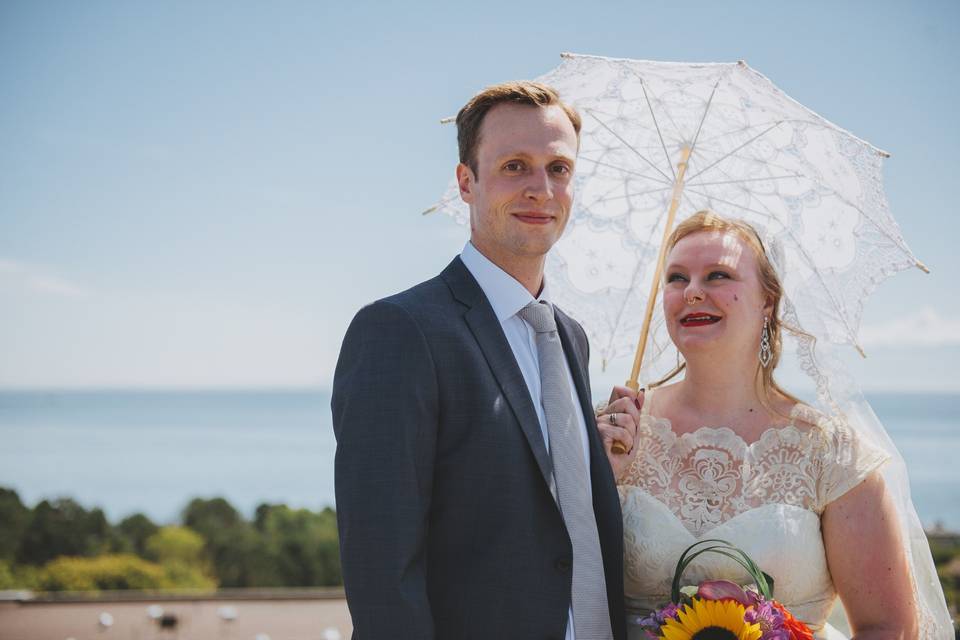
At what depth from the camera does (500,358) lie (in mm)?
2586

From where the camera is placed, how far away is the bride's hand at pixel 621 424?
3.03m

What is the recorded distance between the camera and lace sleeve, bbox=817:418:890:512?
3.06 m

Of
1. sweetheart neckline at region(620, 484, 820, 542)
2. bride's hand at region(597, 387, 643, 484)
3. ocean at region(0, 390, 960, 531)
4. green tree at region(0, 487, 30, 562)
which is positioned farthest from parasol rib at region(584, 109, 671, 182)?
ocean at region(0, 390, 960, 531)

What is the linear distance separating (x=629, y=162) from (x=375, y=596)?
2.28 m

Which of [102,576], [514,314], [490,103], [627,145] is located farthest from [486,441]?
[102,576]

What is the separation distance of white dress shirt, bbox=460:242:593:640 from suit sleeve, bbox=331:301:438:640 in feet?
1.32

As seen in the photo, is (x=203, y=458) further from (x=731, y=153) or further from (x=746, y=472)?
(x=746, y=472)

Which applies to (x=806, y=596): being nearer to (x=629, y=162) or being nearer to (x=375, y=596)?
(x=375, y=596)

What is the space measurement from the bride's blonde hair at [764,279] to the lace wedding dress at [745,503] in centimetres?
15

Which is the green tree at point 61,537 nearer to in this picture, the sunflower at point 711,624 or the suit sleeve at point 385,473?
the suit sleeve at point 385,473

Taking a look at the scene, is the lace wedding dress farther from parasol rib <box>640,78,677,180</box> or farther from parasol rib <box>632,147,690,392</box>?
parasol rib <box>640,78,677,180</box>

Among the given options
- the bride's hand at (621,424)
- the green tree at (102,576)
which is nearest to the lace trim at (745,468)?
the bride's hand at (621,424)

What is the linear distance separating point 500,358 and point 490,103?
0.85m

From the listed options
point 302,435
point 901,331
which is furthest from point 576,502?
point 901,331
